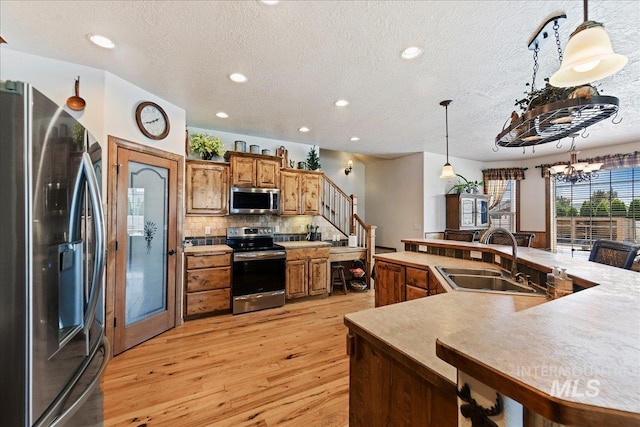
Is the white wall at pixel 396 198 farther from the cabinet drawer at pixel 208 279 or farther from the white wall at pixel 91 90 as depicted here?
the white wall at pixel 91 90

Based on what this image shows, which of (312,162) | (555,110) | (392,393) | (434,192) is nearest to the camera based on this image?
(392,393)

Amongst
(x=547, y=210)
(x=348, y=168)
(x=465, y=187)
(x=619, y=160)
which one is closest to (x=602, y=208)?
(x=547, y=210)

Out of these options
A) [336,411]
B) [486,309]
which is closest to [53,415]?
[336,411]

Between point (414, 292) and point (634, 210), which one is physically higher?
point (634, 210)

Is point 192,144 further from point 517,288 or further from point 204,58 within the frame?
point 517,288

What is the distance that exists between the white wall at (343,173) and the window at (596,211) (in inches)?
172

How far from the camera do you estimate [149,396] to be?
2.06 meters

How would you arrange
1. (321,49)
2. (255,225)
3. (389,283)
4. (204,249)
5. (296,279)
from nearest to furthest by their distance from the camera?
(321,49) → (389,283) → (204,249) → (296,279) → (255,225)

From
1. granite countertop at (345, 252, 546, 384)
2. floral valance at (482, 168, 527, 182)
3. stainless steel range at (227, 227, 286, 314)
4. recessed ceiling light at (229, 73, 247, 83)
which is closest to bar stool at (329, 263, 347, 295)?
stainless steel range at (227, 227, 286, 314)

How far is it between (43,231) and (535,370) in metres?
1.45

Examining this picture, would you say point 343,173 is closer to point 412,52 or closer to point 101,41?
point 412,52

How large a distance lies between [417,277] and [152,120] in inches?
132

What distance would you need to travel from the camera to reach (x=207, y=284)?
358 cm

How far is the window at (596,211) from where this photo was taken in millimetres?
5039
